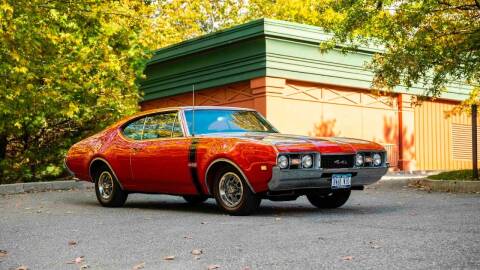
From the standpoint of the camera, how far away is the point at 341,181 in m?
8.59

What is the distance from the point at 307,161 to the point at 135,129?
3.23m

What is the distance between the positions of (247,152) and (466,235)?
289 cm

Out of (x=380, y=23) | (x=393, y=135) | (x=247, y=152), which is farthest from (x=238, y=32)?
(x=247, y=152)

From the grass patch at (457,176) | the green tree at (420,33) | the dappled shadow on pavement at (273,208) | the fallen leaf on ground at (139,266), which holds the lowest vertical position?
the fallen leaf on ground at (139,266)

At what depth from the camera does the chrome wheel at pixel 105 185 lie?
34.8 ft

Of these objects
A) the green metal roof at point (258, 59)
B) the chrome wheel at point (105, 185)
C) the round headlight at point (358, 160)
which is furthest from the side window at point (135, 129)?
the green metal roof at point (258, 59)

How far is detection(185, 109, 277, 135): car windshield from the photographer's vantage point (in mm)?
9383

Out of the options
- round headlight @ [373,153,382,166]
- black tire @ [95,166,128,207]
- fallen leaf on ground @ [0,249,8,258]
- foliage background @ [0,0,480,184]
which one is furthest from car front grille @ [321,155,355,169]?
foliage background @ [0,0,480,184]

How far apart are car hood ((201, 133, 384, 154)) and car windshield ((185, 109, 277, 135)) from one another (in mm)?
374

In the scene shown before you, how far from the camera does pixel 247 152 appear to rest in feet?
27.3

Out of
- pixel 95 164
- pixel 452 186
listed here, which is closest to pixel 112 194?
pixel 95 164

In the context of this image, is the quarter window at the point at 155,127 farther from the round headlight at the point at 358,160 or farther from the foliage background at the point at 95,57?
the foliage background at the point at 95,57

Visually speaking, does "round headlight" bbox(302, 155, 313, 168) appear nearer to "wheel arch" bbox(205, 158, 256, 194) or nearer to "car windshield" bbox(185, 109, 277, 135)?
"wheel arch" bbox(205, 158, 256, 194)

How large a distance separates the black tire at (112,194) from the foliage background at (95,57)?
2669 millimetres
